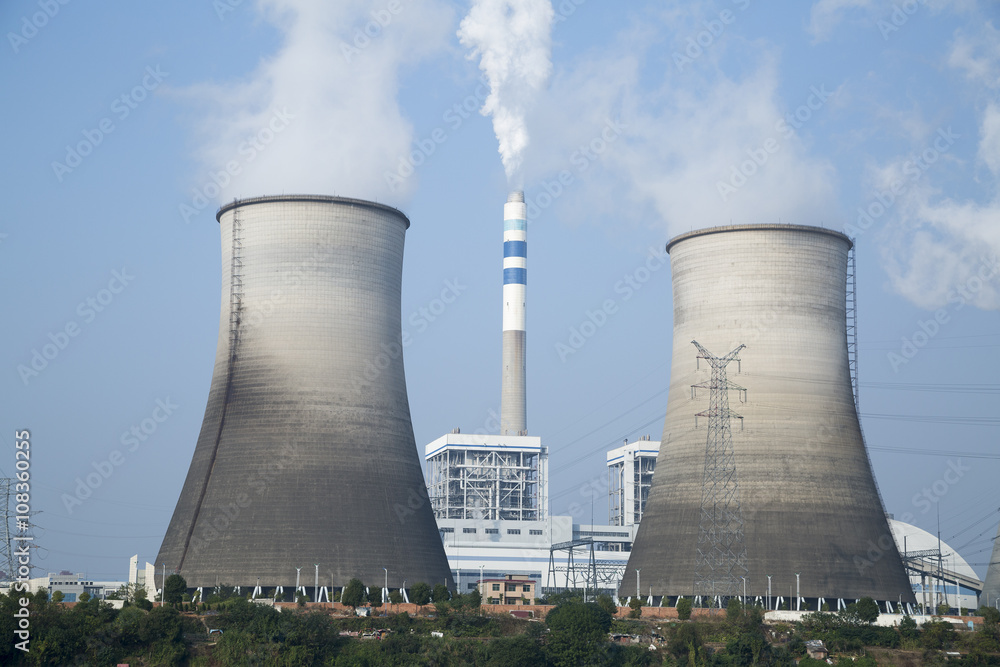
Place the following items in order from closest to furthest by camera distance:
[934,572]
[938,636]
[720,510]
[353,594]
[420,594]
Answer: [353,594] → [938,636] → [420,594] → [720,510] → [934,572]

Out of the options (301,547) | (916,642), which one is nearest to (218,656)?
(301,547)

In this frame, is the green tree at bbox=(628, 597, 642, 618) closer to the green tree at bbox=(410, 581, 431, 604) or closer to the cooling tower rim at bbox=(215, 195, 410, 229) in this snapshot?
the green tree at bbox=(410, 581, 431, 604)

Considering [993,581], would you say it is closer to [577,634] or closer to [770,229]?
[770,229]

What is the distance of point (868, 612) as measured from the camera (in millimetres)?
33688

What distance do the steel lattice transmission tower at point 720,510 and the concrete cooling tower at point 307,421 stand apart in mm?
7648

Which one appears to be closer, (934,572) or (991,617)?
(991,617)

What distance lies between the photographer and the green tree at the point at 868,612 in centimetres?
3366

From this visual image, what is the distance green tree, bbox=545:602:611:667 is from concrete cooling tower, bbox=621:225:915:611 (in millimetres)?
5655

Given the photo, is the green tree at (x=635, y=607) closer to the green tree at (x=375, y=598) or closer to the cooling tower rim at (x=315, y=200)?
the green tree at (x=375, y=598)

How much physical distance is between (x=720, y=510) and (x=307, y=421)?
11964 mm

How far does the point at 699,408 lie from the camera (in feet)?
123

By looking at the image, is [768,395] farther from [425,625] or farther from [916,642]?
[425,625]

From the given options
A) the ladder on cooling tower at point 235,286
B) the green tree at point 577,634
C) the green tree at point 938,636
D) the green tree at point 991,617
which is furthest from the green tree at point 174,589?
the green tree at point 991,617

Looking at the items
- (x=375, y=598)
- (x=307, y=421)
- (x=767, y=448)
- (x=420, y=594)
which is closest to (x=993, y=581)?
(x=767, y=448)
